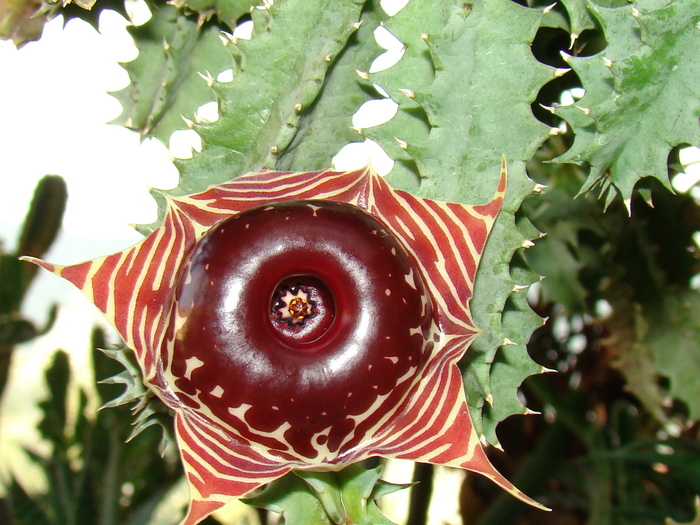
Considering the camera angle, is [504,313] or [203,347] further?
[504,313]

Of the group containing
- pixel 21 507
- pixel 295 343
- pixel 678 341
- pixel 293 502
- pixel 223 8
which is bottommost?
pixel 21 507

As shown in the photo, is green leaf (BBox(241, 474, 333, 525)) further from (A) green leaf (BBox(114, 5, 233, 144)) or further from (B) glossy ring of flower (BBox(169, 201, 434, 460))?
(A) green leaf (BBox(114, 5, 233, 144))

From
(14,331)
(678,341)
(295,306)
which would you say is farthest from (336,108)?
(14,331)

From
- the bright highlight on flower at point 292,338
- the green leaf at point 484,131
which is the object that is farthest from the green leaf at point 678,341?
the bright highlight on flower at point 292,338

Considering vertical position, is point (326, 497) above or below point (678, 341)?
below

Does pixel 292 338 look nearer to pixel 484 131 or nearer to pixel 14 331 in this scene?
pixel 484 131

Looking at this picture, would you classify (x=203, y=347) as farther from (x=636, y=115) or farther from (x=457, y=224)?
(x=636, y=115)

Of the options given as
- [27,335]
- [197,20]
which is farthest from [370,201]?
[27,335]
